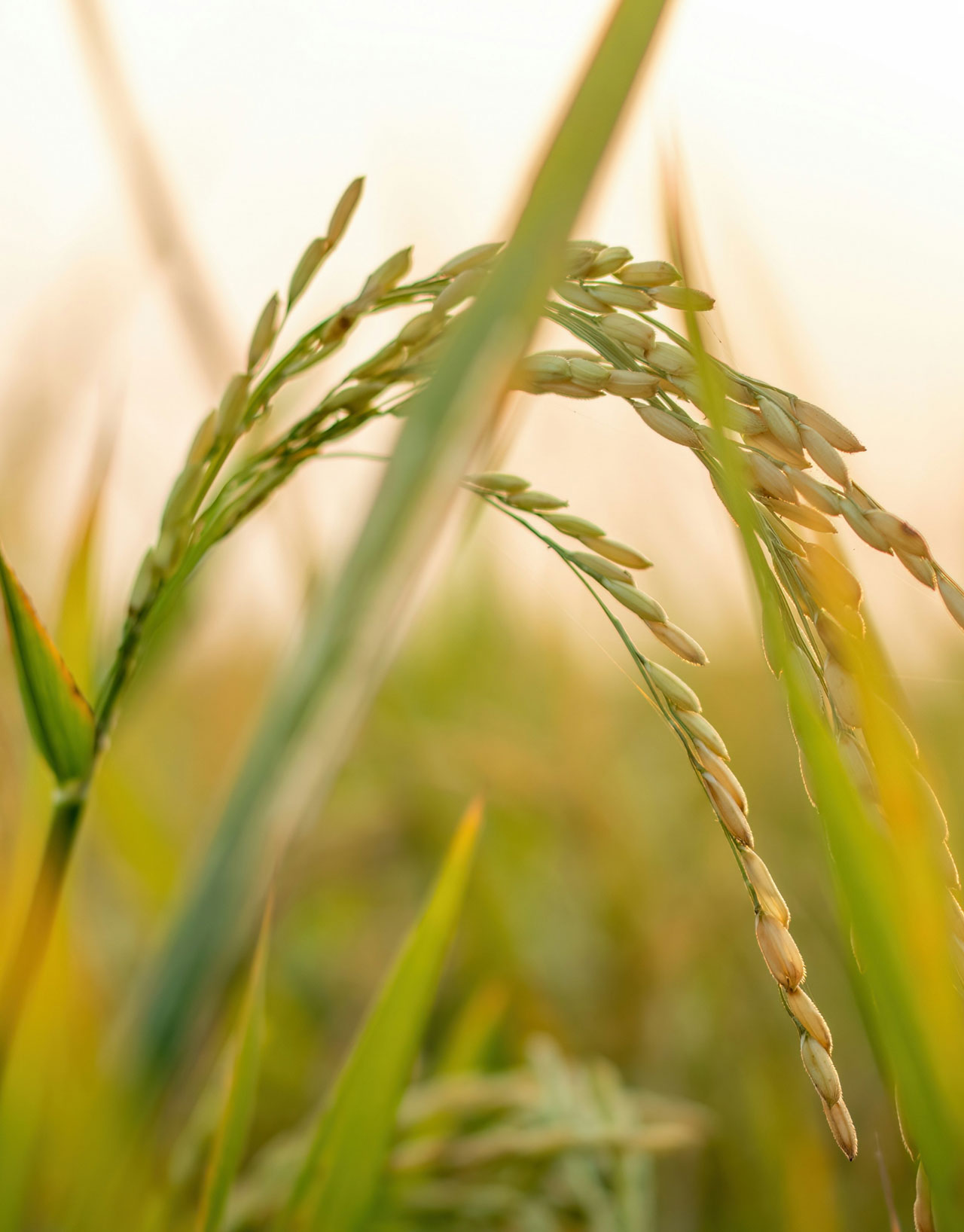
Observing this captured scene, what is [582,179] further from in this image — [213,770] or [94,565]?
[213,770]

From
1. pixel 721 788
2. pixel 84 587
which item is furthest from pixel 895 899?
pixel 84 587

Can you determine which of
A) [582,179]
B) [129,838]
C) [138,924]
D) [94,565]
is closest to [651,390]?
[582,179]

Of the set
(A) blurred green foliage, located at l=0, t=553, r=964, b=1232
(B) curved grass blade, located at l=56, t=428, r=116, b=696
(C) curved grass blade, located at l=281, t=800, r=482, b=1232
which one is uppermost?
(B) curved grass blade, located at l=56, t=428, r=116, b=696

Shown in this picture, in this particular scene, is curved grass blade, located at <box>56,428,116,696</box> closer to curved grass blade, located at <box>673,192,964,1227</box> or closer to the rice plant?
the rice plant

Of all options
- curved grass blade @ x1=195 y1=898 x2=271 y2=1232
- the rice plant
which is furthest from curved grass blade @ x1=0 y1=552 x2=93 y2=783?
curved grass blade @ x1=195 y1=898 x2=271 y2=1232

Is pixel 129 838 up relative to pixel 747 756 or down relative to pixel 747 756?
down

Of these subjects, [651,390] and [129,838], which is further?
[129,838]

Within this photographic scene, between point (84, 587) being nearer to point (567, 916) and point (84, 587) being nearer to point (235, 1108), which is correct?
point (235, 1108)
